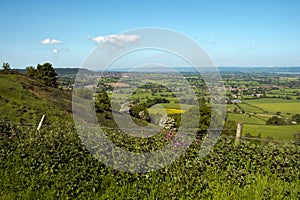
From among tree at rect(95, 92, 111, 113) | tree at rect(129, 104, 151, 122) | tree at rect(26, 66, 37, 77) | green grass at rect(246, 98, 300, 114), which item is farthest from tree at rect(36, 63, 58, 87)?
tree at rect(129, 104, 151, 122)

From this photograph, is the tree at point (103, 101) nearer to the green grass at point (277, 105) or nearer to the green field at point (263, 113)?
the green field at point (263, 113)

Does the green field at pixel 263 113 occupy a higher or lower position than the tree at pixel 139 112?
lower

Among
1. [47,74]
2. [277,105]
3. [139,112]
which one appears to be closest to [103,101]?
[139,112]

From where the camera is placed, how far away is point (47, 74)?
141ft

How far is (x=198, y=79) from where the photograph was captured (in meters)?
7.01

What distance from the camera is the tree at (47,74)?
137ft

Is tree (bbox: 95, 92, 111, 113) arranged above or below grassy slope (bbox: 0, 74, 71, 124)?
above

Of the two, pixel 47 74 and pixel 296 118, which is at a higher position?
pixel 47 74

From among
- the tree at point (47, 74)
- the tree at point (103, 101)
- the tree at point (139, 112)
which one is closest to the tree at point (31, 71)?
the tree at point (47, 74)

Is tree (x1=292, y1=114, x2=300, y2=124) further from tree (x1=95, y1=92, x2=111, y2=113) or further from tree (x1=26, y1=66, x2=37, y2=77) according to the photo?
tree (x1=26, y1=66, x2=37, y2=77)

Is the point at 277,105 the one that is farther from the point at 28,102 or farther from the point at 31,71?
the point at 31,71

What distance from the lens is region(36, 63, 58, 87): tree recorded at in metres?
41.9

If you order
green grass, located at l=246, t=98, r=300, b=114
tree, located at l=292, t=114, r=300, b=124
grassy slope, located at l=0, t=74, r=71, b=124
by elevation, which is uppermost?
grassy slope, located at l=0, t=74, r=71, b=124

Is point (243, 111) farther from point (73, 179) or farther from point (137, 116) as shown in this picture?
point (73, 179)
